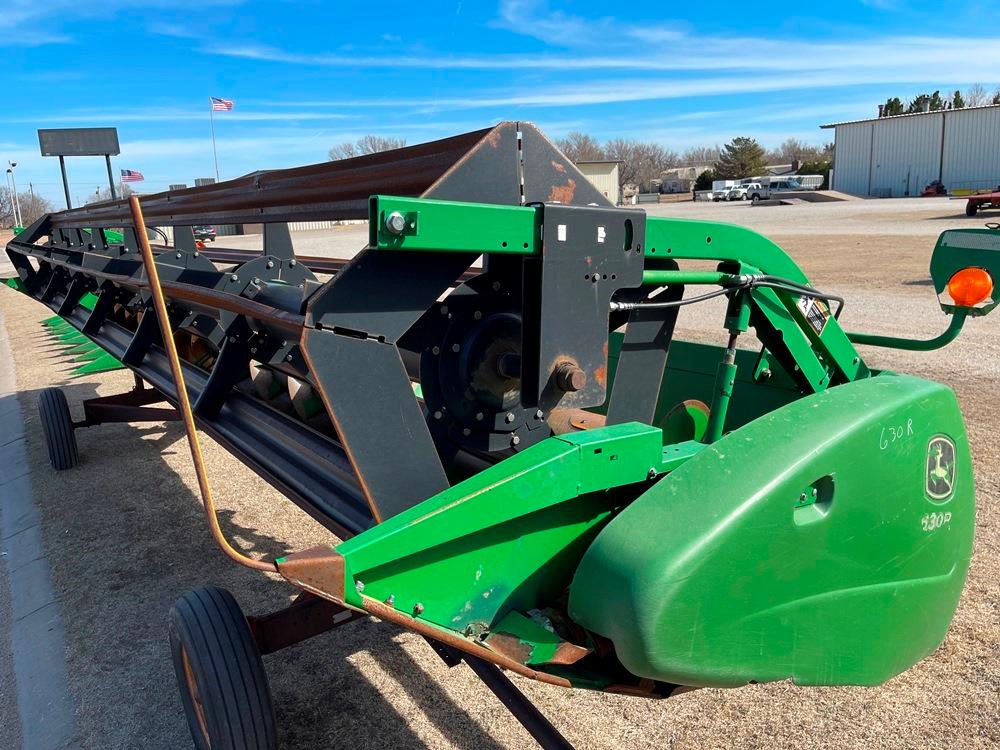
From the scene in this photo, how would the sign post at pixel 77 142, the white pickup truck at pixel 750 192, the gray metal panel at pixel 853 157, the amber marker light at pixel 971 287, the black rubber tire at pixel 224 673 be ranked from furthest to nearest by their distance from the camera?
the gray metal panel at pixel 853 157 < the white pickup truck at pixel 750 192 < the sign post at pixel 77 142 < the amber marker light at pixel 971 287 < the black rubber tire at pixel 224 673

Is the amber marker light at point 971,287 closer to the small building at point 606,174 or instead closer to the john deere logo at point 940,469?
the john deere logo at point 940,469

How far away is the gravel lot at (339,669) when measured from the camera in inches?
103

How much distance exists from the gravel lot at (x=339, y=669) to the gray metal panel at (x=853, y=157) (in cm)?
5412

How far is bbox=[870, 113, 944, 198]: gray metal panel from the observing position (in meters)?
49.7

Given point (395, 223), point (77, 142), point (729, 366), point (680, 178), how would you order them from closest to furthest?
point (395, 223) → point (729, 366) → point (77, 142) → point (680, 178)

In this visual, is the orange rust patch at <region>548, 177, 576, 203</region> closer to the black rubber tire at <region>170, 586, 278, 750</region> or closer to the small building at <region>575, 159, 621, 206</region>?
the black rubber tire at <region>170, 586, 278, 750</region>

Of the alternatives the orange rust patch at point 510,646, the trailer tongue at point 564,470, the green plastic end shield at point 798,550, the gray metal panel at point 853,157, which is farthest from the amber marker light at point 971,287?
the gray metal panel at point 853,157

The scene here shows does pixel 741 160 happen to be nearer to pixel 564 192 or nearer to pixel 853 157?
pixel 853 157

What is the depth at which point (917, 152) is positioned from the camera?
50.3 m

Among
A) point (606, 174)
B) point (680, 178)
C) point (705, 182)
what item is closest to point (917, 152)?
point (606, 174)

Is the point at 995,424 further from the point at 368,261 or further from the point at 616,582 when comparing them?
the point at 368,261

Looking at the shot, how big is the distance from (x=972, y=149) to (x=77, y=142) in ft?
168

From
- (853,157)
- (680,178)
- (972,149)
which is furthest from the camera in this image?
(680,178)

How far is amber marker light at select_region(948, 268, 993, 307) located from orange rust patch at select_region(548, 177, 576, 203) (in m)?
1.46
